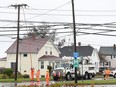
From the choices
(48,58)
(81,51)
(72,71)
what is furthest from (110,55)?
(72,71)

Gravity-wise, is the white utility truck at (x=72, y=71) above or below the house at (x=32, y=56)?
below

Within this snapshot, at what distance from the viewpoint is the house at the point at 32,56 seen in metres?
74.8

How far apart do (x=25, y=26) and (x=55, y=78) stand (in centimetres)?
984

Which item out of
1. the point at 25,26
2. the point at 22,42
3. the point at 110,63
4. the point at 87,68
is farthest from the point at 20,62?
the point at 110,63

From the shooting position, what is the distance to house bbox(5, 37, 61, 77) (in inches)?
2943

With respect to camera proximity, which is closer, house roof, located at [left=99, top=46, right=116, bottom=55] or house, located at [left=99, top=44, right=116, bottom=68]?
house, located at [left=99, top=44, right=116, bottom=68]

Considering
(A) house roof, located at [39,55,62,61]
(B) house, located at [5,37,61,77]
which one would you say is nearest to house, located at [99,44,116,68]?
(B) house, located at [5,37,61,77]

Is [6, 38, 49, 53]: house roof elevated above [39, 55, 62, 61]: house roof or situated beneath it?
elevated above

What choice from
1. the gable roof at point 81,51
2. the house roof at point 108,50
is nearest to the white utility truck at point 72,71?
the gable roof at point 81,51

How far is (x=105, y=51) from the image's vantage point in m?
126

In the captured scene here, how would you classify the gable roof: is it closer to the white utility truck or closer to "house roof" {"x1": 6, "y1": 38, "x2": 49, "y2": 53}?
"house roof" {"x1": 6, "y1": 38, "x2": 49, "y2": 53}

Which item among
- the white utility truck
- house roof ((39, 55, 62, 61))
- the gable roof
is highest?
the gable roof

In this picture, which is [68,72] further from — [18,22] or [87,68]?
[18,22]

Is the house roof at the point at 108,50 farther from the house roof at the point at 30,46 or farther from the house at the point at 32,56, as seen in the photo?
the house roof at the point at 30,46
